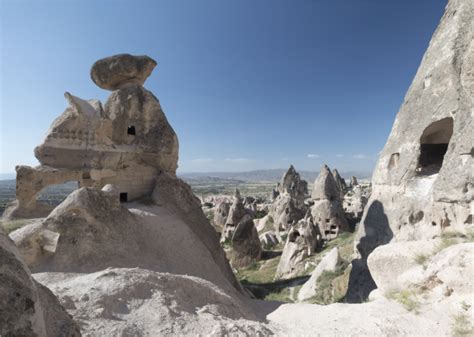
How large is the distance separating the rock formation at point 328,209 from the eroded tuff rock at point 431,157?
1101 cm

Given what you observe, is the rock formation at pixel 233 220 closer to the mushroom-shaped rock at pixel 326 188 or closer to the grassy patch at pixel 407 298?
the mushroom-shaped rock at pixel 326 188

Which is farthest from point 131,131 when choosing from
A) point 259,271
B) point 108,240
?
point 259,271

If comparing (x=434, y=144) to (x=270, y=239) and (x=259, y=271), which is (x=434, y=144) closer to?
(x=259, y=271)

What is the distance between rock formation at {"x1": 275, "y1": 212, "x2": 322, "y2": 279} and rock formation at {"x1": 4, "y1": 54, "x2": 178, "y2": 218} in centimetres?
796

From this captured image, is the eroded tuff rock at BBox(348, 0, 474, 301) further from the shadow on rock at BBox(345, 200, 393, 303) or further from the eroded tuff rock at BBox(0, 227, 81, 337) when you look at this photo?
the eroded tuff rock at BBox(0, 227, 81, 337)

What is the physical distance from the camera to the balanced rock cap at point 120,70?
10.2 m

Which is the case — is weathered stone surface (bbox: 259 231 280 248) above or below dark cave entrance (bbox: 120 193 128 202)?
below

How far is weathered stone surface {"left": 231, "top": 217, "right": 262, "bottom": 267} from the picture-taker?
16.0 m

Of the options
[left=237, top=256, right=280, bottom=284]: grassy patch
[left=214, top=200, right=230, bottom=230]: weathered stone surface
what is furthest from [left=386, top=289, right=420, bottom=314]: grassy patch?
[left=214, top=200, right=230, bottom=230]: weathered stone surface

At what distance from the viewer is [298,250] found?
14.0 m

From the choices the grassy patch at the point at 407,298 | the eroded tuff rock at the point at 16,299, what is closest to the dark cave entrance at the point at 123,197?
the eroded tuff rock at the point at 16,299

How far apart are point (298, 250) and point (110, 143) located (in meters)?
10.6

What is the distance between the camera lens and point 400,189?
671cm

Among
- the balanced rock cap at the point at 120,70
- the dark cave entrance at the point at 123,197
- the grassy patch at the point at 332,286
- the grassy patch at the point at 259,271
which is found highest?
the balanced rock cap at the point at 120,70
